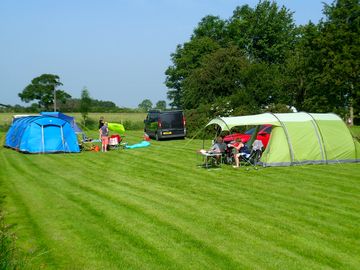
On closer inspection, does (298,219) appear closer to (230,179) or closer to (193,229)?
(193,229)

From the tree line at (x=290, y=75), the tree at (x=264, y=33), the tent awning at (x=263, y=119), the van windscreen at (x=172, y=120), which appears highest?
the tree at (x=264, y=33)

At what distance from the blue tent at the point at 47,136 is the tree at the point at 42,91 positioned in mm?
58631

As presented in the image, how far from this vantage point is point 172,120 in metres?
27.5

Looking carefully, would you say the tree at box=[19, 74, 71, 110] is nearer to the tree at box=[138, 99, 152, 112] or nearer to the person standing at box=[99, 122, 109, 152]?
the tree at box=[138, 99, 152, 112]

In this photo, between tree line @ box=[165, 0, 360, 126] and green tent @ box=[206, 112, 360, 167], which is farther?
tree line @ box=[165, 0, 360, 126]

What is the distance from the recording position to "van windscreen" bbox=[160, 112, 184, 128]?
27.4 metres

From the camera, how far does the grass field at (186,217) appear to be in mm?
6758

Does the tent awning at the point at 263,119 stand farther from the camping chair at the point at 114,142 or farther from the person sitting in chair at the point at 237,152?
the camping chair at the point at 114,142

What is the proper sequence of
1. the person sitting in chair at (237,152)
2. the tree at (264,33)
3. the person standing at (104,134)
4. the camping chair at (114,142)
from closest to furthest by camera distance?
the person sitting in chair at (237,152), the person standing at (104,134), the camping chair at (114,142), the tree at (264,33)

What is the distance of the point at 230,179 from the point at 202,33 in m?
47.0

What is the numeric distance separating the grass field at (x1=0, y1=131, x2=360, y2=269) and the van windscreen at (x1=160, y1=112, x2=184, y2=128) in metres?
11.7

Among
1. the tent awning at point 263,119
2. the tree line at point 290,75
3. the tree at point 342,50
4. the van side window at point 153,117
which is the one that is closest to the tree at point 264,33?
the tree line at point 290,75

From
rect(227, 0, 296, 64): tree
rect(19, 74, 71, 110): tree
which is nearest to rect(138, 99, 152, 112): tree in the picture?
rect(19, 74, 71, 110): tree

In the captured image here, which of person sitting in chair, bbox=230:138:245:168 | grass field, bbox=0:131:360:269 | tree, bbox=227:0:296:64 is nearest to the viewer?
grass field, bbox=0:131:360:269
